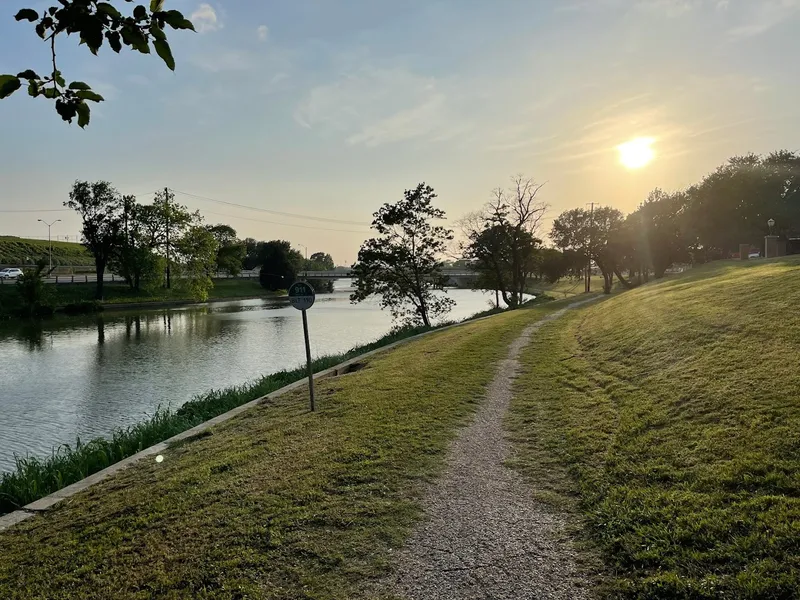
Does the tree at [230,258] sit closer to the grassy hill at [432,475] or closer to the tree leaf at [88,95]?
the grassy hill at [432,475]

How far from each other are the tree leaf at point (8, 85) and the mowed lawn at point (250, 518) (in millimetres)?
3455

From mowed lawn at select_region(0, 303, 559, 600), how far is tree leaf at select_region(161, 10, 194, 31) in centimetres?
367

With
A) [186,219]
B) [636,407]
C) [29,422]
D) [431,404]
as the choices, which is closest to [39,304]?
[186,219]

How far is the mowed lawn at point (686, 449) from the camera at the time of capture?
A: 3.77 m

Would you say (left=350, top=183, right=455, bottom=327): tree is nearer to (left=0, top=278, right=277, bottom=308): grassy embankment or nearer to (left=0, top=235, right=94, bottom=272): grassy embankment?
(left=0, top=278, right=277, bottom=308): grassy embankment

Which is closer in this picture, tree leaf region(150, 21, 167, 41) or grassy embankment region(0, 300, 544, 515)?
tree leaf region(150, 21, 167, 41)

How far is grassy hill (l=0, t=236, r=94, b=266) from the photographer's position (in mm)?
91812

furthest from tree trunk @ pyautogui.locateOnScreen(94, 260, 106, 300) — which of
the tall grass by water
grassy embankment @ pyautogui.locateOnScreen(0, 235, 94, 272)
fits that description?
the tall grass by water

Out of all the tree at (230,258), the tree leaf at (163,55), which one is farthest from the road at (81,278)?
the tree leaf at (163,55)

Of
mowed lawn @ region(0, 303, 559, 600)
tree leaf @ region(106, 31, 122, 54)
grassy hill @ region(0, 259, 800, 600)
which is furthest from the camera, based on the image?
mowed lawn @ region(0, 303, 559, 600)

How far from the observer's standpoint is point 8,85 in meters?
2.24

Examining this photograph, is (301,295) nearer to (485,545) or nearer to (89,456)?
(89,456)

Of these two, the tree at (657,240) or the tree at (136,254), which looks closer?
the tree at (657,240)

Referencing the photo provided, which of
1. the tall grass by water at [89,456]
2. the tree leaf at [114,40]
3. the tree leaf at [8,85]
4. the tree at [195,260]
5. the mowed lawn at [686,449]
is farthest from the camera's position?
the tree at [195,260]
